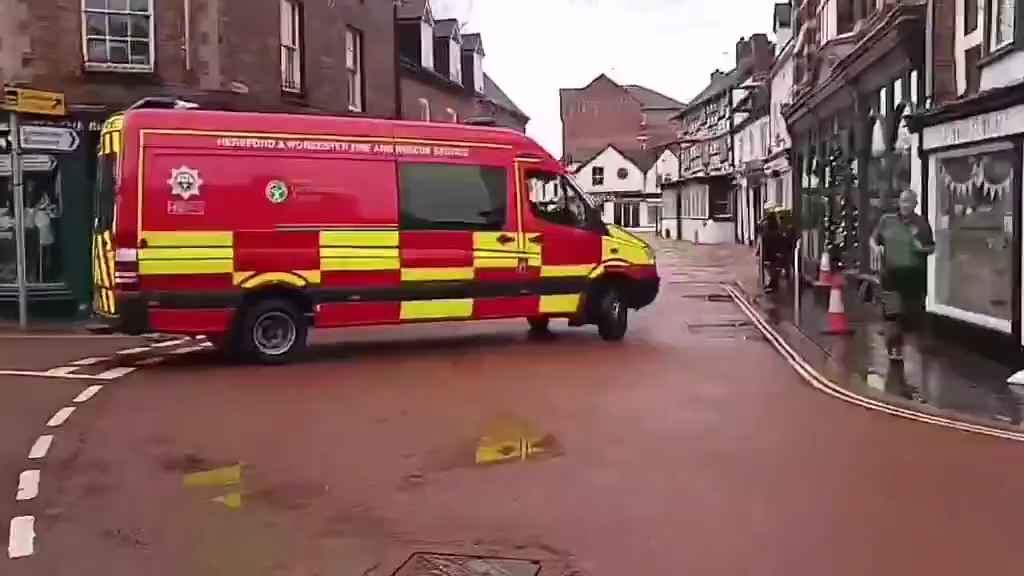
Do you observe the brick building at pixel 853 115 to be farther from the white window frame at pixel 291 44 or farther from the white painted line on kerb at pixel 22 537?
the white painted line on kerb at pixel 22 537

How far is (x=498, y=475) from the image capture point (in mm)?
7383

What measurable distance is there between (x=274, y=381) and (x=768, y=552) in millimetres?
7153

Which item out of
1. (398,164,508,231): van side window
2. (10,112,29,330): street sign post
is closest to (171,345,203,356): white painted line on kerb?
(398,164,508,231): van side window

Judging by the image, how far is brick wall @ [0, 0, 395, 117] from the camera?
59.2 feet

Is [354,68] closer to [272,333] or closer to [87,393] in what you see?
[272,333]

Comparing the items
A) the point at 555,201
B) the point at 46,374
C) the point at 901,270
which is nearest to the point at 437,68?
the point at 555,201

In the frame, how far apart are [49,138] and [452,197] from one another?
7729 millimetres

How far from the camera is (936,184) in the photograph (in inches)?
594

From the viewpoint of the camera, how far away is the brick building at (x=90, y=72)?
18.1m

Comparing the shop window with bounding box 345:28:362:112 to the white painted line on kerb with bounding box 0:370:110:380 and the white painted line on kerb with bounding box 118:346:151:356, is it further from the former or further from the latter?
the white painted line on kerb with bounding box 0:370:110:380

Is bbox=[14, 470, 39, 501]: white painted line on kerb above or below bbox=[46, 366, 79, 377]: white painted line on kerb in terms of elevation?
below

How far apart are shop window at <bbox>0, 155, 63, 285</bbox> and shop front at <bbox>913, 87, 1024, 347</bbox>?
Result: 1380 cm

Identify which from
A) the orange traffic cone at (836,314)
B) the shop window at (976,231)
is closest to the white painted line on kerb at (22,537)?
the shop window at (976,231)

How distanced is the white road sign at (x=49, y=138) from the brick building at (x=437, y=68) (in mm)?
11059
